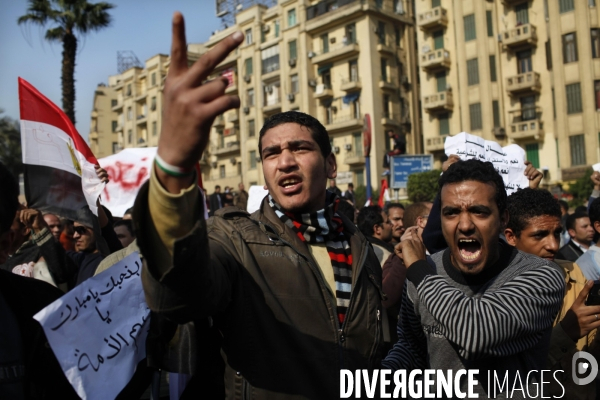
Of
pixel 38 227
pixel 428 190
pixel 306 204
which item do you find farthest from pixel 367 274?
pixel 428 190

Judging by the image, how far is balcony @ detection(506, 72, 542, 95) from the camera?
32281 mm

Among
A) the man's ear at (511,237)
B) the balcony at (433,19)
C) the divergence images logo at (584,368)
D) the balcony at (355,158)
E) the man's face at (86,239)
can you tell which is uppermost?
the balcony at (433,19)

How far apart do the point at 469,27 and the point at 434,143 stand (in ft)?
24.4

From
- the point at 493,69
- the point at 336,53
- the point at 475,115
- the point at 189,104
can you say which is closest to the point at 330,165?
the point at 189,104

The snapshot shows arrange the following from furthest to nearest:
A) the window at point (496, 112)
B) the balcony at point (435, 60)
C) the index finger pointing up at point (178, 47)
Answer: the balcony at point (435, 60), the window at point (496, 112), the index finger pointing up at point (178, 47)

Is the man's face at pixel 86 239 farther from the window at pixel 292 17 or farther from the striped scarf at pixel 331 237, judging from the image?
the window at pixel 292 17

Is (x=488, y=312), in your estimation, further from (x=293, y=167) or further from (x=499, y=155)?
(x=499, y=155)

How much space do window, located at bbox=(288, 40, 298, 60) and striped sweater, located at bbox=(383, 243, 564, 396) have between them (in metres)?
43.2

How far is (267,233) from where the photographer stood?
7.32 ft

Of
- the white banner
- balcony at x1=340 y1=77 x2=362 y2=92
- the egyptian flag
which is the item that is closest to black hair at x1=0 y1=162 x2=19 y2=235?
the egyptian flag

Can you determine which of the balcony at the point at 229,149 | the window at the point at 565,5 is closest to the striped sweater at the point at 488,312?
the window at the point at 565,5

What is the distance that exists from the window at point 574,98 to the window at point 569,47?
57.2 inches

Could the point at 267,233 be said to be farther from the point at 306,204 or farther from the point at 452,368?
the point at 452,368

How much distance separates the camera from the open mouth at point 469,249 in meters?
2.51
